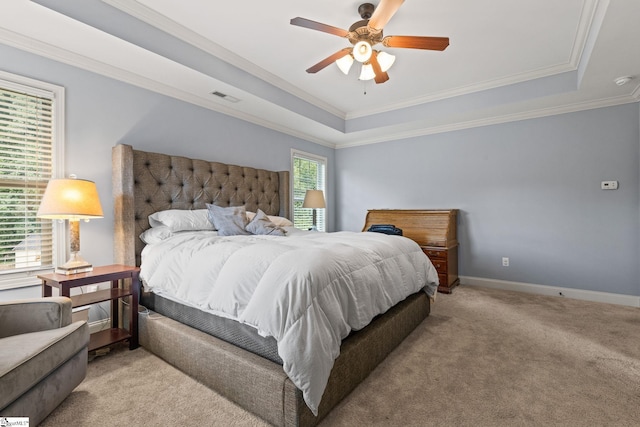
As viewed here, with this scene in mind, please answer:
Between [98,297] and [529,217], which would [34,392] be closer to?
[98,297]

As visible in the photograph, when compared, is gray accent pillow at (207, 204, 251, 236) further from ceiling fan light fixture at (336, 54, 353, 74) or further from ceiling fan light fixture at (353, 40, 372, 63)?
ceiling fan light fixture at (353, 40, 372, 63)

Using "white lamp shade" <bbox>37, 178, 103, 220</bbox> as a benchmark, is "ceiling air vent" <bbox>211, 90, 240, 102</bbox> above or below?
above

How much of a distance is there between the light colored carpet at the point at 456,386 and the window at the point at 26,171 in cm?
90

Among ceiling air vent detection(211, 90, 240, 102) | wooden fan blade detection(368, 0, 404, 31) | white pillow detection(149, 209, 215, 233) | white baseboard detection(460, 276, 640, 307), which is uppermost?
ceiling air vent detection(211, 90, 240, 102)

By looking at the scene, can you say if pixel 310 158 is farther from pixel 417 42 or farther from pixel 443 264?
pixel 417 42

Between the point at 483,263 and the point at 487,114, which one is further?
the point at 483,263

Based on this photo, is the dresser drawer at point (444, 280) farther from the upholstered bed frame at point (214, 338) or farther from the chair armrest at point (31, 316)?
the chair armrest at point (31, 316)

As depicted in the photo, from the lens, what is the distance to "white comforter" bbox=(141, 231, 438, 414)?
1305mm

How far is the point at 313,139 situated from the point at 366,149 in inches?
37.2

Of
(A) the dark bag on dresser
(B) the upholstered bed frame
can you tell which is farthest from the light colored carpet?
(A) the dark bag on dresser

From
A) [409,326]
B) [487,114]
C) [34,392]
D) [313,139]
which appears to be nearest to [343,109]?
[313,139]

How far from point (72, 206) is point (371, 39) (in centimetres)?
242

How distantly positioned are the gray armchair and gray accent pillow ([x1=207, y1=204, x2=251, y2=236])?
1.26 meters

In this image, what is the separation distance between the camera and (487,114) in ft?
12.6
